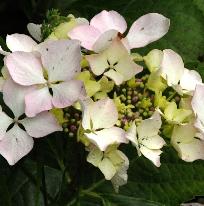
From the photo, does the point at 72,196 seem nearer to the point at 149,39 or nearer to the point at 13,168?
the point at 13,168

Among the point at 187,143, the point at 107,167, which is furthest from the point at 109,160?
the point at 187,143

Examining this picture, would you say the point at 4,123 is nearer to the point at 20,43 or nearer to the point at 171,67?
the point at 20,43

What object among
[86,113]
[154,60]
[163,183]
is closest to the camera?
[86,113]

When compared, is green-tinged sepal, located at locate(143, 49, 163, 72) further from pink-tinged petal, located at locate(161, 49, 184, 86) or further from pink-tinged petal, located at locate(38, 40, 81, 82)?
pink-tinged petal, located at locate(38, 40, 81, 82)

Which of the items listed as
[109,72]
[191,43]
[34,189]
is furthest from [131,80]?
[191,43]

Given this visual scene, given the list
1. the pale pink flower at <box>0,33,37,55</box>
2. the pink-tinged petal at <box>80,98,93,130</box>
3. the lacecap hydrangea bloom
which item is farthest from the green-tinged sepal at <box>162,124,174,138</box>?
the pale pink flower at <box>0,33,37,55</box>

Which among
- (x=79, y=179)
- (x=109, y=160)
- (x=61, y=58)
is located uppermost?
(x=61, y=58)
